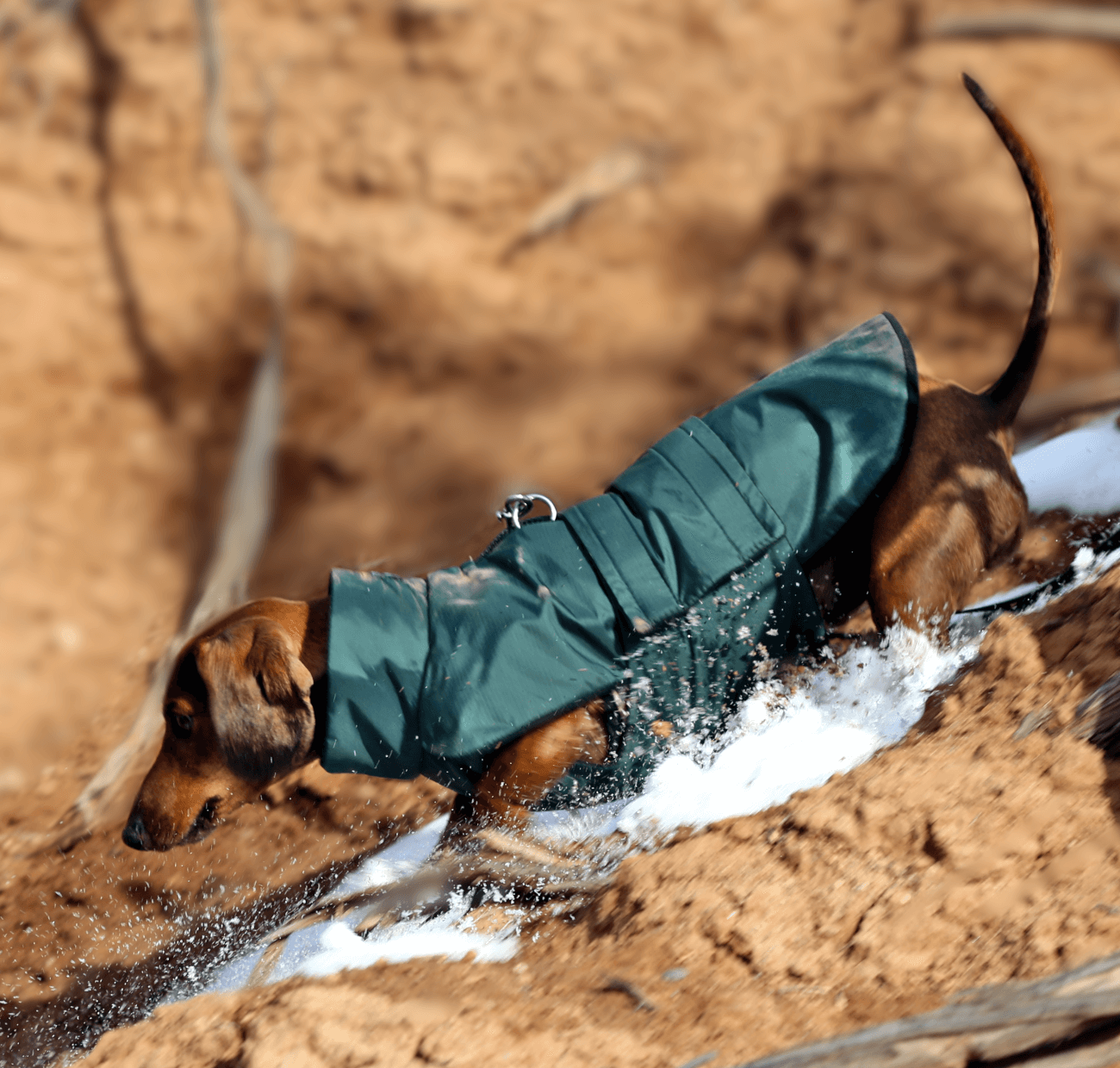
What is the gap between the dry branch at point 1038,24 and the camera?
4.75 m

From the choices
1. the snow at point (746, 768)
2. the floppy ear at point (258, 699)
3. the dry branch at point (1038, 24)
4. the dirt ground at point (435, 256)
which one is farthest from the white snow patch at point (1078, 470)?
the dry branch at point (1038, 24)

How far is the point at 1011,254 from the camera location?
183 inches

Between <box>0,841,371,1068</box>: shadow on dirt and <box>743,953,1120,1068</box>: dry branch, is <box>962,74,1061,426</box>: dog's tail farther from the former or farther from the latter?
<box>0,841,371,1068</box>: shadow on dirt

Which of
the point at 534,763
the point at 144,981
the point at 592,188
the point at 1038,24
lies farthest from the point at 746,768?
the point at 1038,24

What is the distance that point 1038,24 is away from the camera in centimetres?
483

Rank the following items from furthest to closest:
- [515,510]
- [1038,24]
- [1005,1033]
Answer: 1. [1038,24]
2. [515,510]
3. [1005,1033]

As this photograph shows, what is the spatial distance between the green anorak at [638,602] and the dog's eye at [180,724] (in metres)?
0.43

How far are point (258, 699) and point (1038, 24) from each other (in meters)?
4.92

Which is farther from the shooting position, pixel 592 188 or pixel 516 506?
pixel 592 188

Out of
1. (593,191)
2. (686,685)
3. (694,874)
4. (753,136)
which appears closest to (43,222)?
(593,191)

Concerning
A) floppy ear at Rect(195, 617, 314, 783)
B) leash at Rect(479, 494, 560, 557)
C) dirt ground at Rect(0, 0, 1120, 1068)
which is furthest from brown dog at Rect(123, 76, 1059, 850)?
dirt ground at Rect(0, 0, 1120, 1068)

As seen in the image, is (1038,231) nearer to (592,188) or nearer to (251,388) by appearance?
(592,188)

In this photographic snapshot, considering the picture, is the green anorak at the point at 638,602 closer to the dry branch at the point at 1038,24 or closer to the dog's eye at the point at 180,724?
the dog's eye at the point at 180,724

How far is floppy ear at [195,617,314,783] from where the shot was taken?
7.41 feet
